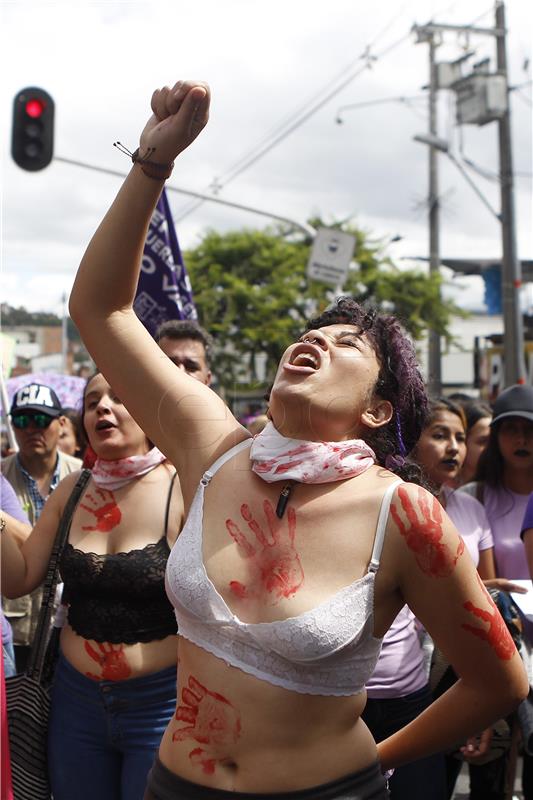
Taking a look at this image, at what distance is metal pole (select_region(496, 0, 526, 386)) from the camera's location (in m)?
13.4

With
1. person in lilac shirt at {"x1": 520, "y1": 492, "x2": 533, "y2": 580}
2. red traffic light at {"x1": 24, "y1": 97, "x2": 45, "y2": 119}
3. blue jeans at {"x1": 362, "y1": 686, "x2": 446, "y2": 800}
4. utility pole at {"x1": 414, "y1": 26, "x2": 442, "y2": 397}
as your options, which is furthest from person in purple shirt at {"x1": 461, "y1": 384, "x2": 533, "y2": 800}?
utility pole at {"x1": 414, "y1": 26, "x2": 442, "y2": 397}

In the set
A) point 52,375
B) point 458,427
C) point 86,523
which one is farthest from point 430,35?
point 86,523

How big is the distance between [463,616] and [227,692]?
47 cm

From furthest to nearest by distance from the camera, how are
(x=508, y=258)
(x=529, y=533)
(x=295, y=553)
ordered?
(x=508, y=258) < (x=529, y=533) < (x=295, y=553)

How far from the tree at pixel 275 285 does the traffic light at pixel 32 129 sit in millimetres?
22896

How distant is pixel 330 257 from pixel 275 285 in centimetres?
2247

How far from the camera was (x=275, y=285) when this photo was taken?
34562mm

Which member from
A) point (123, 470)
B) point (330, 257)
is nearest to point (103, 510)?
point (123, 470)

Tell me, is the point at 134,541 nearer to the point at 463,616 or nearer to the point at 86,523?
the point at 86,523

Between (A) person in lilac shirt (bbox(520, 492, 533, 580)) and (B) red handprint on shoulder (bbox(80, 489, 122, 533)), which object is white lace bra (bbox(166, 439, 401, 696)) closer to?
(B) red handprint on shoulder (bbox(80, 489, 122, 533))

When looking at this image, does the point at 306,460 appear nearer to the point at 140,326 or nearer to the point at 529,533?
the point at 140,326

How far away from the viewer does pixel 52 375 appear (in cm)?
682

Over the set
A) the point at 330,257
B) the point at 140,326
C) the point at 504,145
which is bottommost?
the point at 140,326

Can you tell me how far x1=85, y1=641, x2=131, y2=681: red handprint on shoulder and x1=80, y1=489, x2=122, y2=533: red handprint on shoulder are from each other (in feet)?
1.20
